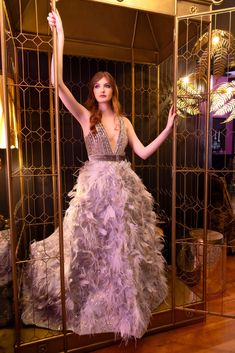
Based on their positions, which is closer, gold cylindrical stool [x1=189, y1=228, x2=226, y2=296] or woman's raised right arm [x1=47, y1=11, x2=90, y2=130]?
woman's raised right arm [x1=47, y1=11, x2=90, y2=130]

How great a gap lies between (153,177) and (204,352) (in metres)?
1.44

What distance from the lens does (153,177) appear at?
2.63 metres

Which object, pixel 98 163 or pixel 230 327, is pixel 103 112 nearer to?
pixel 98 163

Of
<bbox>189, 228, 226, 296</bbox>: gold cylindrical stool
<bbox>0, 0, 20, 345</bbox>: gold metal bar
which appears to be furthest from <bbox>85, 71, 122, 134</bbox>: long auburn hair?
<bbox>189, 228, 226, 296</bbox>: gold cylindrical stool

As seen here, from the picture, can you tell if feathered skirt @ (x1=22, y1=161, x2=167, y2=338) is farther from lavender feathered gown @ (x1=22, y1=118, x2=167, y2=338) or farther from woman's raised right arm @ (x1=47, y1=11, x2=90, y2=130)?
woman's raised right arm @ (x1=47, y1=11, x2=90, y2=130)

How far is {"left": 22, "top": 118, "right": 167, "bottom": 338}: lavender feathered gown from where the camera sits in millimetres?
1522

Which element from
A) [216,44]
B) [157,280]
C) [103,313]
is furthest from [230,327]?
[216,44]

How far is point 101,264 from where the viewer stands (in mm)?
1562

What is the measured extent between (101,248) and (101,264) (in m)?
0.09

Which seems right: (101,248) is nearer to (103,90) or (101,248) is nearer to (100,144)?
(100,144)

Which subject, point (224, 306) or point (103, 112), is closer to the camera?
point (103, 112)

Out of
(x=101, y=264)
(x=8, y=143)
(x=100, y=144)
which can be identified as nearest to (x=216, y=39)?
(x=100, y=144)

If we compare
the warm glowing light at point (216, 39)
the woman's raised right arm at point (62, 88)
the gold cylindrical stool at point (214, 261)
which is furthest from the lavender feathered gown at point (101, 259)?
the warm glowing light at point (216, 39)

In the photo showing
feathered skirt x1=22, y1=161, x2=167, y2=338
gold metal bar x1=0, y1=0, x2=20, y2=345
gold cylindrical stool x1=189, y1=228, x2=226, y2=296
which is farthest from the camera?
gold cylindrical stool x1=189, y1=228, x2=226, y2=296
